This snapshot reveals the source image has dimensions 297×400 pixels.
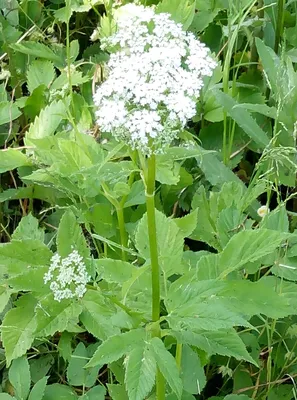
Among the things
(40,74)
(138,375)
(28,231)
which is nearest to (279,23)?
(40,74)

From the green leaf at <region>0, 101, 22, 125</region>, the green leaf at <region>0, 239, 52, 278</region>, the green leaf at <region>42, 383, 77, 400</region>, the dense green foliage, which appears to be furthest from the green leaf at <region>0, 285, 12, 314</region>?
the green leaf at <region>0, 101, 22, 125</region>

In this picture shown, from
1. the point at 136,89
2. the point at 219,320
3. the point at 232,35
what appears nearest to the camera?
the point at 136,89

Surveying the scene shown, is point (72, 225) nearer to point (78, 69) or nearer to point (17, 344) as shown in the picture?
point (17, 344)

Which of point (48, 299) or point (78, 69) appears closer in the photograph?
point (48, 299)

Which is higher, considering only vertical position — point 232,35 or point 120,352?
point 232,35

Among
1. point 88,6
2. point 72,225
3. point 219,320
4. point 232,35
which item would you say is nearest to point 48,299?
point 72,225

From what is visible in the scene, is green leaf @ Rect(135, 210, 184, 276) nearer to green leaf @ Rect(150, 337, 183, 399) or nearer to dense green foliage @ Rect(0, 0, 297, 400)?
dense green foliage @ Rect(0, 0, 297, 400)
